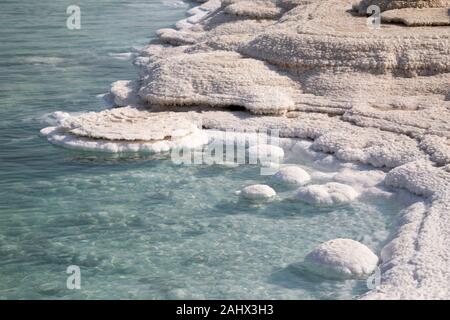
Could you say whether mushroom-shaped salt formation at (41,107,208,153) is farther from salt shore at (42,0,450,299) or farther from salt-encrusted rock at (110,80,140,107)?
salt-encrusted rock at (110,80,140,107)

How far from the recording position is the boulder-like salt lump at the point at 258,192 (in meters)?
7.02

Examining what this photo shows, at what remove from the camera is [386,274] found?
5508 mm

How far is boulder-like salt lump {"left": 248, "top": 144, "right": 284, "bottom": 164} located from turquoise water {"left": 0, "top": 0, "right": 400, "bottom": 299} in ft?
0.95

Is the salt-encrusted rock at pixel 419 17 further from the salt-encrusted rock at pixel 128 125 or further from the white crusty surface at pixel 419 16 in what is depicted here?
the salt-encrusted rock at pixel 128 125

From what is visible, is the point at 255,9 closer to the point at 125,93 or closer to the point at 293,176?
the point at 125,93

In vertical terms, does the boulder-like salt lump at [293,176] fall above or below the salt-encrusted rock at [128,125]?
below

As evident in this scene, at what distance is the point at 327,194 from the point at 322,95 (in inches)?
101

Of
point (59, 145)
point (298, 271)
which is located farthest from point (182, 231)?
point (59, 145)

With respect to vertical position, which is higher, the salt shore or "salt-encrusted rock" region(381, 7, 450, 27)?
"salt-encrusted rock" region(381, 7, 450, 27)

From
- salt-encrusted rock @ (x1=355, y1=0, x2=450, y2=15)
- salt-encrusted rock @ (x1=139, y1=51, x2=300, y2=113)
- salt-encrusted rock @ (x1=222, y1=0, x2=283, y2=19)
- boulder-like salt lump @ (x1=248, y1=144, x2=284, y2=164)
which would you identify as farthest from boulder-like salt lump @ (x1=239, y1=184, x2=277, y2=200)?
salt-encrusted rock @ (x1=222, y1=0, x2=283, y2=19)

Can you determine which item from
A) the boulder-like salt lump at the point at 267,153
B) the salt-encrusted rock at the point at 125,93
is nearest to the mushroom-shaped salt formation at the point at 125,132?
the boulder-like salt lump at the point at 267,153

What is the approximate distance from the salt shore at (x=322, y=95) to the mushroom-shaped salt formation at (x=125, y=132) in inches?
0.4

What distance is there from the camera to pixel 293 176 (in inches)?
289

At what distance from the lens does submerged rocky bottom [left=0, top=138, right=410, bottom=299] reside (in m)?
5.61
